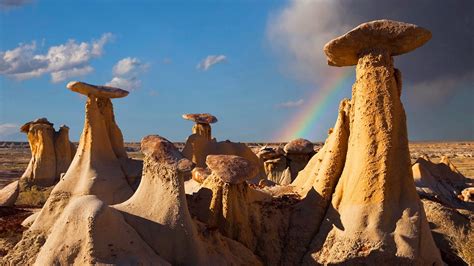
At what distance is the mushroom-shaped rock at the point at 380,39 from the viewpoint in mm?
9195

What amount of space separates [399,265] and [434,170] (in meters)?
15.7

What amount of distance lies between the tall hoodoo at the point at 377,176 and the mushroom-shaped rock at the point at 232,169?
177 cm

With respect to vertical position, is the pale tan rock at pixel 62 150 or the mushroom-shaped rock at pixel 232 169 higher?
the pale tan rock at pixel 62 150

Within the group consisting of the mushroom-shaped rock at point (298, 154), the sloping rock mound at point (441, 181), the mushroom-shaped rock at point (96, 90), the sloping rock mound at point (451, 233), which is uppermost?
the mushroom-shaped rock at point (96, 90)

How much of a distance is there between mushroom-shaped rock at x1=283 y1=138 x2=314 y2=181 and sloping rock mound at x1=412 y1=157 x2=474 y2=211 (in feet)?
15.4

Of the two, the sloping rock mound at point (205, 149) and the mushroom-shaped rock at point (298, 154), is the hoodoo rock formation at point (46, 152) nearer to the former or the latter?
the sloping rock mound at point (205, 149)

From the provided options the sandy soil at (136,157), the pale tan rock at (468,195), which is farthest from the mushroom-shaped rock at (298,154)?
the sandy soil at (136,157)

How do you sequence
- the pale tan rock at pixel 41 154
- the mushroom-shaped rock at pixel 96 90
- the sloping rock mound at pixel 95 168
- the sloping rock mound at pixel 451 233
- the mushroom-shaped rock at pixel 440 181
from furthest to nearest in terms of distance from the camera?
the pale tan rock at pixel 41 154 < the mushroom-shaped rock at pixel 440 181 < the mushroom-shaped rock at pixel 96 90 < the sloping rock mound at pixel 95 168 < the sloping rock mound at pixel 451 233

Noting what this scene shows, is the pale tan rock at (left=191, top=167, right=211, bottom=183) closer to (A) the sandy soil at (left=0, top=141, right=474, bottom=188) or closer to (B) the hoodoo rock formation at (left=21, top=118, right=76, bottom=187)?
(B) the hoodoo rock formation at (left=21, top=118, right=76, bottom=187)

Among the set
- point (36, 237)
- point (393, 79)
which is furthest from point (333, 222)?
point (36, 237)

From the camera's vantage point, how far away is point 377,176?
360 inches

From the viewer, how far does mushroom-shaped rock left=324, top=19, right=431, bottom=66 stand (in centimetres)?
920

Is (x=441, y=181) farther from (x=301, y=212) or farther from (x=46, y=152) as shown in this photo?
(x=46, y=152)

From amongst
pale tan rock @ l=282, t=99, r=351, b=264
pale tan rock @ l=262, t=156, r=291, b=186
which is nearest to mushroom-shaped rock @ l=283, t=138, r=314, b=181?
pale tan rock @ l=262, t=156, r=291, b=186
